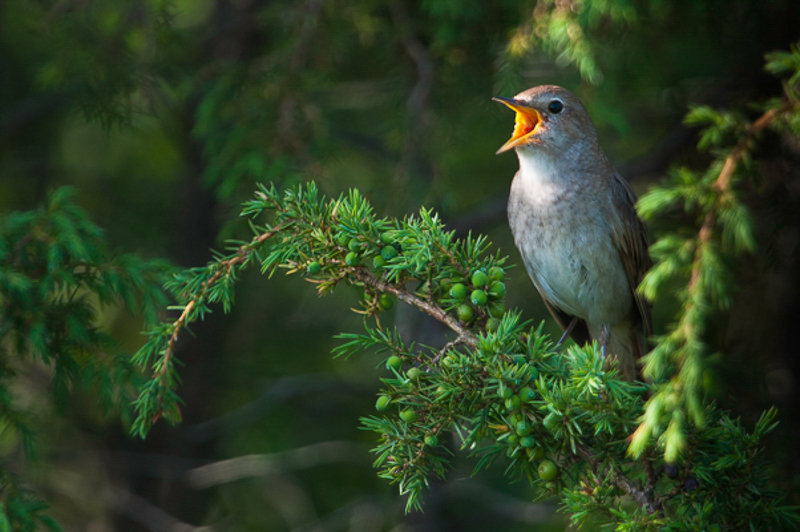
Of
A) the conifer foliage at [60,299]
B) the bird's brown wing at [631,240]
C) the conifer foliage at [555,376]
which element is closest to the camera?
the conifer foliage at [555,376]

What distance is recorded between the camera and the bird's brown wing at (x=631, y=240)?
11.1ft

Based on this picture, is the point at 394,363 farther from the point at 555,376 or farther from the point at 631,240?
the point at 631,240

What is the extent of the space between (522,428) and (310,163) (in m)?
2.02

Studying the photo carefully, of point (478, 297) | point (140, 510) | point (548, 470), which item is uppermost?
point (478, 297)

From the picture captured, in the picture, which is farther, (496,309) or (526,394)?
(496,309)

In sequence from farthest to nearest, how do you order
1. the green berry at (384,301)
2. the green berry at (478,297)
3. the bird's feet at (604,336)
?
the bird's feet at (604,336) < the green berry at (384,301) < the green berry at (478,297)

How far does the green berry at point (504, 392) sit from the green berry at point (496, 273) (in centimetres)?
31

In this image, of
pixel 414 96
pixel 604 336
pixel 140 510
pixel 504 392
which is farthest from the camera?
pixel 140 510

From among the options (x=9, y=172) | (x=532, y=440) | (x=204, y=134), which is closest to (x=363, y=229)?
(x=532, y=440)

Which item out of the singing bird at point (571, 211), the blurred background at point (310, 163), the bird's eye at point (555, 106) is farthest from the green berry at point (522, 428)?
the bird's eye at point (555, 106)

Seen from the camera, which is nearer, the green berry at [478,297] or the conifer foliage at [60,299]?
the green berry at [478,297]

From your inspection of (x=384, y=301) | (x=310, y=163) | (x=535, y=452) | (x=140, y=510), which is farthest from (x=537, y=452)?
(x=140, y=510)

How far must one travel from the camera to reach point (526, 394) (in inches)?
70.2

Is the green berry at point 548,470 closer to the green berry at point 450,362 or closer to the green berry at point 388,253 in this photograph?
the green berry at point 450,362
